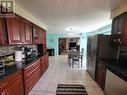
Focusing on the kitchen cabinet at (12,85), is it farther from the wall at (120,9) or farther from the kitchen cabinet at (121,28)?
the wall at (120,9)

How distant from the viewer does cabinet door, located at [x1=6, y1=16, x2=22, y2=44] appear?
82.6 inches

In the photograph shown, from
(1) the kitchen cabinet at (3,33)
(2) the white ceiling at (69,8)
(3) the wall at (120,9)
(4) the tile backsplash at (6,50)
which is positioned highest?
(2) the white ceiling at (69,8)

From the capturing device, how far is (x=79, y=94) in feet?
8.64

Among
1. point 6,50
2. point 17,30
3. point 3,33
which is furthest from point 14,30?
point 6,50

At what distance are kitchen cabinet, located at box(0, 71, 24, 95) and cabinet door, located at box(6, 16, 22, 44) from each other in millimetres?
779

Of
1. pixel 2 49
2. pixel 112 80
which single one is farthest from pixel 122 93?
pixel 2 49

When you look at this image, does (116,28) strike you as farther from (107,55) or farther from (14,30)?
(14,30)

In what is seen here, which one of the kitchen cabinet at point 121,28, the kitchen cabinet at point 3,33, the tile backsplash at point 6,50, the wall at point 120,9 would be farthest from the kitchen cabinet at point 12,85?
the wall at point 120,9

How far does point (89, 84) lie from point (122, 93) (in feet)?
5.18

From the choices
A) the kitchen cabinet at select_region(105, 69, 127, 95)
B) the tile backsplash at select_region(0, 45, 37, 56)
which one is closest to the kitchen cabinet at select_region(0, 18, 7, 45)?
the tile backsplash at select_region(0, 45, 37, 56)

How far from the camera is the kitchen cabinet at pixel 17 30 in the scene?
83.1 inches

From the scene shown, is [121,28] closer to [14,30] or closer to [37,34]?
[14,30]

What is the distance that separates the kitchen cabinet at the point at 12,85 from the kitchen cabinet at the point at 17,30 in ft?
2.56

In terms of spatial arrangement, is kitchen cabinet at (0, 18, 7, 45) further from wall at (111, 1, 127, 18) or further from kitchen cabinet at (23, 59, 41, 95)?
wall at (111, 1, 127, 18)
